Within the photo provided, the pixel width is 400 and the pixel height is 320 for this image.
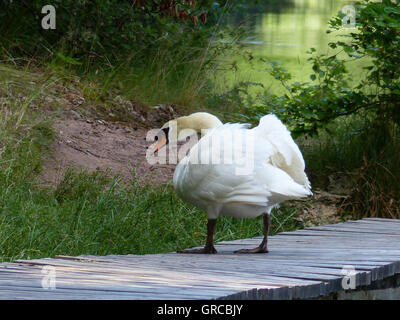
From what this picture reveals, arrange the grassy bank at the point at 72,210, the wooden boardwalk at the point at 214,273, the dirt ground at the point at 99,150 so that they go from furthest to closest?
the dirt ground at the point at 99,150
the grassy bank at the point at 72,210
the wooden boardwalk at the point at 214,273

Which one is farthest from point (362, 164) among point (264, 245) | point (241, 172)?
point (241, 172)

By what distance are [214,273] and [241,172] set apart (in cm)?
95

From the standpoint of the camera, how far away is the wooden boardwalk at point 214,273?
10.4ft

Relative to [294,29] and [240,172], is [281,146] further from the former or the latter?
[294,29]

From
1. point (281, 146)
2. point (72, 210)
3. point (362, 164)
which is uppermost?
point (281, 146)

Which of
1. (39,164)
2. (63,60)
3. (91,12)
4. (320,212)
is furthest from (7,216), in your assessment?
(91,12)

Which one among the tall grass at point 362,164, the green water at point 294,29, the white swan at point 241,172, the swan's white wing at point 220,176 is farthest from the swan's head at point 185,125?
the green water at point 294,29

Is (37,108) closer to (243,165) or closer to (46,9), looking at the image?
(46,9)

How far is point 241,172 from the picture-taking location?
457 centimetres

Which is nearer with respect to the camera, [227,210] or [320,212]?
[227,210]

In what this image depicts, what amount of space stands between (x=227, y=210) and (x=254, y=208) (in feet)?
0.56

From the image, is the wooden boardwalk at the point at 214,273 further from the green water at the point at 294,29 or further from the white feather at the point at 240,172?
the green water at the point at 294,29

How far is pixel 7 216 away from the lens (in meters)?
5.62

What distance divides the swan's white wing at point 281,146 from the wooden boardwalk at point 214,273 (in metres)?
0.51
